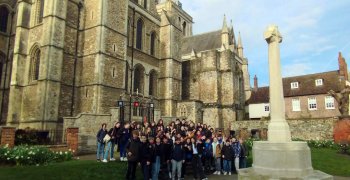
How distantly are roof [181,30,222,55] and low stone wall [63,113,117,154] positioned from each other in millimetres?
26817

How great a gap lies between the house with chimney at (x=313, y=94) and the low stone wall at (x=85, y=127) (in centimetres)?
2705

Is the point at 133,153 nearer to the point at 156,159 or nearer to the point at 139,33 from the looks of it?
the point at 156,159

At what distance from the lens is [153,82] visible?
30625 millimetres

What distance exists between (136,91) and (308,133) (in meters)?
17.9

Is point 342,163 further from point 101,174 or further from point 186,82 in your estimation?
point 186,82

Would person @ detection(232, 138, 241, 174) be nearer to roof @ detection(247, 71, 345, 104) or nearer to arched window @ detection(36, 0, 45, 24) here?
arched window @ detection(36, 0, 45, 24)

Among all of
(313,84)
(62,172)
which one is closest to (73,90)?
(62,172)

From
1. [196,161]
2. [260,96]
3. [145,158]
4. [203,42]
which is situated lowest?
[196,161]

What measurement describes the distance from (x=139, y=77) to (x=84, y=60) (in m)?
7.27

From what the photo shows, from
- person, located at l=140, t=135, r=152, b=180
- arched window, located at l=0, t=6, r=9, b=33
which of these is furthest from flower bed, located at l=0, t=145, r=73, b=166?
arched window, located at l=0, t=6, r=9, b=33

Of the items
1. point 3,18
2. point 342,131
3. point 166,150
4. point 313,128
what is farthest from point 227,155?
point 3,18

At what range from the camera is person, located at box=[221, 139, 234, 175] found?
1199 centimetres

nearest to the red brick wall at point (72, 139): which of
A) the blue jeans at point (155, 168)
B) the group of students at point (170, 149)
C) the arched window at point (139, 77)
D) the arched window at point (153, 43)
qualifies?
the group of students at point (170, 149)

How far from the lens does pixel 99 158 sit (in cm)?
1188
